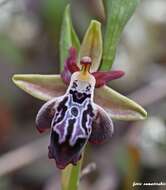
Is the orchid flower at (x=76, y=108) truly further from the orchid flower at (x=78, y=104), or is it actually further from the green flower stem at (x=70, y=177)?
the green flower stem at (x=70, y=177)

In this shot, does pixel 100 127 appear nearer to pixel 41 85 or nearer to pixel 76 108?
pixel 76 108

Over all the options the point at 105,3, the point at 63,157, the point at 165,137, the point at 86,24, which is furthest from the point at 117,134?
the point at 63,157

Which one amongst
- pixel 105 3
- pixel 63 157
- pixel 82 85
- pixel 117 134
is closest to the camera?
pixel 63 157

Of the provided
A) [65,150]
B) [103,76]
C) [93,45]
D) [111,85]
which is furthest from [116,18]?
[111,85]

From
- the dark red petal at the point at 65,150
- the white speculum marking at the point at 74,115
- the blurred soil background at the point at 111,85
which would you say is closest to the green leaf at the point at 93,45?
the white speculum marking at the point at 74,115

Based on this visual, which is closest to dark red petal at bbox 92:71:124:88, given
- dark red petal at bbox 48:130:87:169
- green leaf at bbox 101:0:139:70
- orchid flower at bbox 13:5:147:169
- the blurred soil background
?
orchid flower at bbox 13:5:147:169

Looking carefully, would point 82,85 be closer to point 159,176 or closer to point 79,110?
point 79,110

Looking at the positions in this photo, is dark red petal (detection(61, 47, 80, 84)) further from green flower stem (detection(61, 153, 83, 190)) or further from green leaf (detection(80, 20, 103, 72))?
green flower stem (detection(61, 153, 83, 190))
